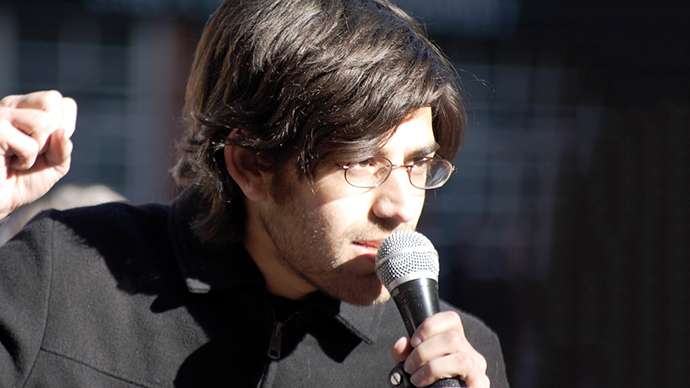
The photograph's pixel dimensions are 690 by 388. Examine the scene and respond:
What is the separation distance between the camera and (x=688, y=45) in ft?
21.7

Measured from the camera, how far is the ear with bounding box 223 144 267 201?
183 centimetres

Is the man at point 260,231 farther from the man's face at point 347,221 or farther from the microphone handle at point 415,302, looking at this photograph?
the microphone handle at point 415,302

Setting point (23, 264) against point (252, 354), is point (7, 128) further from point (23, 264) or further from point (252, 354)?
point (252, 354)

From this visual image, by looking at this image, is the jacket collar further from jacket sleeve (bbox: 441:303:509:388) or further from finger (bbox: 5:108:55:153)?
finger (bbox: 5:108:55:153)

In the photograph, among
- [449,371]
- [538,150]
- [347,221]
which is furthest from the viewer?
[538,150]

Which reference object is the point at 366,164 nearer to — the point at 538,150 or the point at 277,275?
the point at 277,275

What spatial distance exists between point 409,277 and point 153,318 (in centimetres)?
81

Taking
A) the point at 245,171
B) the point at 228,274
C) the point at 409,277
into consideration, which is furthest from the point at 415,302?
the point at 245,171

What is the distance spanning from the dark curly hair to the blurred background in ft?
9.44

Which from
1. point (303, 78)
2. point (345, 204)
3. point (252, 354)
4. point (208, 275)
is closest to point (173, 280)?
point (208, 275)

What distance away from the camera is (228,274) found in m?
1.74

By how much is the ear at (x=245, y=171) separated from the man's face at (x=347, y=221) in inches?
4.1

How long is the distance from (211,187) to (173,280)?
1.13ft

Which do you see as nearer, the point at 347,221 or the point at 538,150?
the point at 347,221
